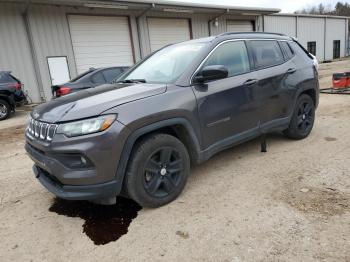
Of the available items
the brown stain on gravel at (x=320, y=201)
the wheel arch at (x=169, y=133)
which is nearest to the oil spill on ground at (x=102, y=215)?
the wheel arch at (x=169, y=133)

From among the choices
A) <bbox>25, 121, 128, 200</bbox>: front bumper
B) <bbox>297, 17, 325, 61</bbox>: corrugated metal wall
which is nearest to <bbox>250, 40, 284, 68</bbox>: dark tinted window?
<bbox>25, 121, 128, 200</bbox>: front bumper

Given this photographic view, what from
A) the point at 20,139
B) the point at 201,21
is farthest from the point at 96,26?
the point at 20,139

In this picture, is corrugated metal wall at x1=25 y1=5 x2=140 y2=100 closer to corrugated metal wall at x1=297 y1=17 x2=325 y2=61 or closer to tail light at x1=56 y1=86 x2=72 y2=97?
tail light at x1=56 y1=86 x2=72 y2=97

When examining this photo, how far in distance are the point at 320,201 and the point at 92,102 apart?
254 cm

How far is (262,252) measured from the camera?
7.96ft

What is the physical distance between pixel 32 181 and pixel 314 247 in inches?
144

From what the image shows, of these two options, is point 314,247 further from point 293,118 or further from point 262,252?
point 293,118

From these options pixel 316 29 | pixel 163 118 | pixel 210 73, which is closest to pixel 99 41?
pixel 210 73

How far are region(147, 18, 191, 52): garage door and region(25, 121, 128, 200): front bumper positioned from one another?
49.0 ft

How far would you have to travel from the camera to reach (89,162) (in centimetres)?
272

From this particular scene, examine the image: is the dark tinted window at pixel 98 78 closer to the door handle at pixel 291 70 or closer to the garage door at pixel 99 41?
the garage door at pixel 99 41

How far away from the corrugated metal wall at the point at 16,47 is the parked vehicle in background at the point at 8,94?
2.85 m

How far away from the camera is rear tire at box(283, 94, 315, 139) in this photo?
4.96m

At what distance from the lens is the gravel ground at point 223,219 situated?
2504 millimetres
